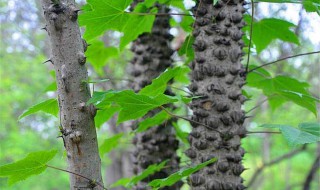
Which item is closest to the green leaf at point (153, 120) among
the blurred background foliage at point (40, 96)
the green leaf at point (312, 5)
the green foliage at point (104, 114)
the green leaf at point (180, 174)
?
the green foliage at point (104, 114)

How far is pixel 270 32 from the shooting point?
223cm

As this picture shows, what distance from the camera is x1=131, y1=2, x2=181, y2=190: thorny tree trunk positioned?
2588 mm

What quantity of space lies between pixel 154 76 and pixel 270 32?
82cm

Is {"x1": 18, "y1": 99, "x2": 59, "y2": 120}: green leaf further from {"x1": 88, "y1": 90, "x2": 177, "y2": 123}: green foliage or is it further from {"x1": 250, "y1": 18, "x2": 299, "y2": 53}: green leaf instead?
{"x1": 250, "y1": 18, "x2": 299, "y2": 53}: green leaf

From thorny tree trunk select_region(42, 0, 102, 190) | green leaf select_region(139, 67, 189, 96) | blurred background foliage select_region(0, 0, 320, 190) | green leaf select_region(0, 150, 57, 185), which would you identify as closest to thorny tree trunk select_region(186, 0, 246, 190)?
green leaf select_region(139, 67, 189, 96)

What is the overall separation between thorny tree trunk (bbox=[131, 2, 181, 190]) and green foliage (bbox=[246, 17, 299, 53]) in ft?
2.12

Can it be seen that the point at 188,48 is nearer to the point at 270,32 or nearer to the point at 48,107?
the point at 270,32

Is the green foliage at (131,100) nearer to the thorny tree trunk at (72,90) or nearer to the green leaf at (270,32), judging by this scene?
the thorny tree trunk at (72,90)

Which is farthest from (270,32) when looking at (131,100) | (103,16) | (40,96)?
(40,96)

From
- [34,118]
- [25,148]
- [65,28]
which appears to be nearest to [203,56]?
[65,28]

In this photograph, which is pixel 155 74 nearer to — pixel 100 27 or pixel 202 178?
pixel 100 27

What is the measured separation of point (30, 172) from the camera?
1.54 m

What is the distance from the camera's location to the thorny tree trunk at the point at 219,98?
1802mm

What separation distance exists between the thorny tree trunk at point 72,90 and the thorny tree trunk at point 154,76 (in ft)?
3.55
